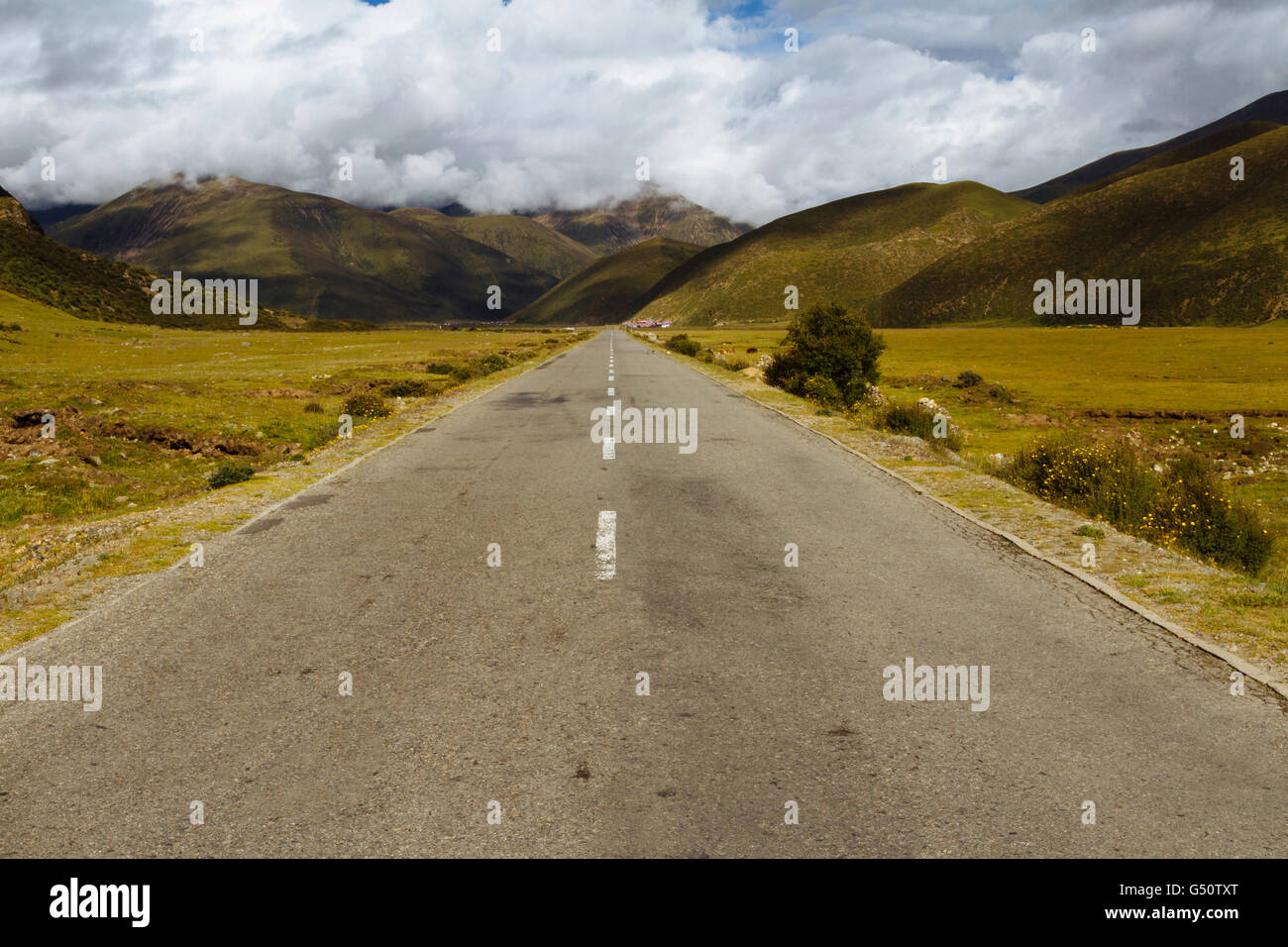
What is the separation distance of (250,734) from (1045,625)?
234 inches

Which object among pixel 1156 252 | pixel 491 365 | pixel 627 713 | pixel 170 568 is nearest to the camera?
pixel 627 713

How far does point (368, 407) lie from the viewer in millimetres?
23406

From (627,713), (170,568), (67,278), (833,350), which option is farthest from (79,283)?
(627,713)

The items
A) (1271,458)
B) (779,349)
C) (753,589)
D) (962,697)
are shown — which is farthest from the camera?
(779,349)

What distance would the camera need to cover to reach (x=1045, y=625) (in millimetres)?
6734

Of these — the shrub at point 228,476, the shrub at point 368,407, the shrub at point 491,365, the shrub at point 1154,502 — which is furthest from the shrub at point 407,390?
the shrub at point 1154,502

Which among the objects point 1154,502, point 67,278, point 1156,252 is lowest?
point 1154,502

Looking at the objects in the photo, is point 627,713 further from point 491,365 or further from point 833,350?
point 491,365

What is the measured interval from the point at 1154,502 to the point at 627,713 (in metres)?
10.5

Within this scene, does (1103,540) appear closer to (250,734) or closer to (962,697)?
(962,697)

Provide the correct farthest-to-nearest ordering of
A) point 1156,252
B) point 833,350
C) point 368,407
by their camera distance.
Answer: point 1156,252
point 833,350
point 368,407

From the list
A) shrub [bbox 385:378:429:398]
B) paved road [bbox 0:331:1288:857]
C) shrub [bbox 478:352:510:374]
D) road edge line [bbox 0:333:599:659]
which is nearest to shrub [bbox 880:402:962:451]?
paved road [bbox 0:331:1288:857]

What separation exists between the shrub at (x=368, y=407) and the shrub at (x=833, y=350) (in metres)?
15.8
